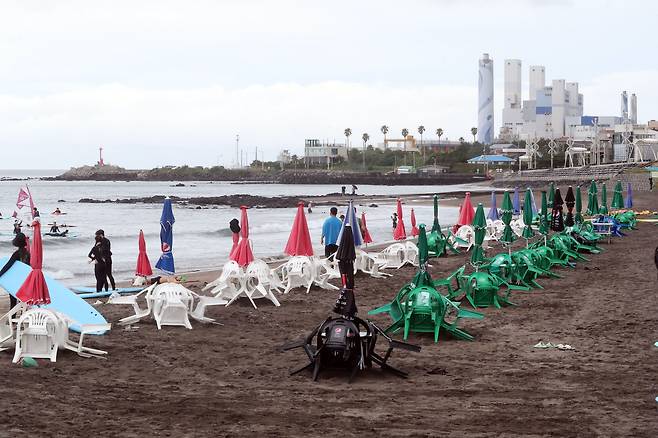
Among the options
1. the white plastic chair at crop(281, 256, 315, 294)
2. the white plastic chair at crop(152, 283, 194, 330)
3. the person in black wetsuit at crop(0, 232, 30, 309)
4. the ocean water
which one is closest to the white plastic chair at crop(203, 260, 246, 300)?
the white plastic chair at crop(281, 256, 315, 294)

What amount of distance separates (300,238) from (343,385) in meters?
7.07

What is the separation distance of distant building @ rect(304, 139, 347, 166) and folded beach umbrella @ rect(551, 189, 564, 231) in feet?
503

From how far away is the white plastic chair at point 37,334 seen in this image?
941 centimetres

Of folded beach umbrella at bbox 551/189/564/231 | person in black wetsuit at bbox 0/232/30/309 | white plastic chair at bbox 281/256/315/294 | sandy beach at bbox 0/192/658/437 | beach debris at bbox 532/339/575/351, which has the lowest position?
beach debris at bbox 532/339/575/351

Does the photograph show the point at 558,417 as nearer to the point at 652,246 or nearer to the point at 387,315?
the point at 387,315

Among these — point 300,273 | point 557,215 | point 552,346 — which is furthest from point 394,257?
point 552,346

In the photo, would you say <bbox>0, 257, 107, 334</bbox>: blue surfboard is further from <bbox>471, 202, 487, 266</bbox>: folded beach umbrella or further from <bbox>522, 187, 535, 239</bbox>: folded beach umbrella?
<bbox>522, 187, 535, 239</bbox>: folded beach umbrella

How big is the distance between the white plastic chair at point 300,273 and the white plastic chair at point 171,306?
363 centimetres

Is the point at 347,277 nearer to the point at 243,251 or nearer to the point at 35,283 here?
the point at 35,283

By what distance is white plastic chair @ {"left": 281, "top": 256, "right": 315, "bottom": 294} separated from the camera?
51.1ft

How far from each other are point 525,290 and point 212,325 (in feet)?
19.3

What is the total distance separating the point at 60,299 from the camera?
37.0 ft

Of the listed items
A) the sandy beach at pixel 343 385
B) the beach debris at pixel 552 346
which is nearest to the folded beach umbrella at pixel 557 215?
the sandy beach at pixel 343 385

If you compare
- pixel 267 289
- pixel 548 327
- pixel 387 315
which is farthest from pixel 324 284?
pixel 548 327
